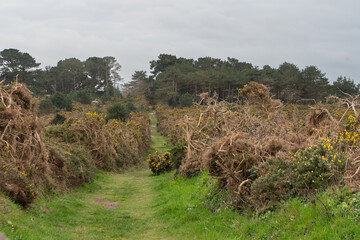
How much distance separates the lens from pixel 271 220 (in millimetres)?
6551

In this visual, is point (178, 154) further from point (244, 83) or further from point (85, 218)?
point (244, 83)

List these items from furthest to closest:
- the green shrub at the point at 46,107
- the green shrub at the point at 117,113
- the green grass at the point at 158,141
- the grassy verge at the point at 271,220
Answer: the green shrub at the point at 46,107 → the green shrub at the point at 117,113 → the green grass at the point at 158,141 → the grassy verge at the point at 271,220

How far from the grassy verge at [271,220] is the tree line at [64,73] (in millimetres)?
59383

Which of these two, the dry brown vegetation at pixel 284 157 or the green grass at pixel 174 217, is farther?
the dry brown vegetation at pixel 284 157

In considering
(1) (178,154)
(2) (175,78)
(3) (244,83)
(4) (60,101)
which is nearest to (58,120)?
(1) (178,154)

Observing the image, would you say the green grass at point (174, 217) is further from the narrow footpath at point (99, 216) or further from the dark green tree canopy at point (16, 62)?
the dark green tree canopy at point (16, 62)

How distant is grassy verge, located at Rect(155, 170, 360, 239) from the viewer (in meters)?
5.28

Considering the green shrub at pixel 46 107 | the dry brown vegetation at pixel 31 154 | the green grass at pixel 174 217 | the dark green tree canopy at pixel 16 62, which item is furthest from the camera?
the dark green tree canopy at pixel 16 62

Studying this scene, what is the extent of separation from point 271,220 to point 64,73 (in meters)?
79.1

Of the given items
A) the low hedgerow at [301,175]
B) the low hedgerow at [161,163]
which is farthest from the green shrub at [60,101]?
the low hedgerow at [301,175]

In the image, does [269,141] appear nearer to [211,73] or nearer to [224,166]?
[224,166]

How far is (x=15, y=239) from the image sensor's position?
6.37 m

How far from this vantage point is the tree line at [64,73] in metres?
66.3

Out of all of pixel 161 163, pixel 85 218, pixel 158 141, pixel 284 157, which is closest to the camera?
pixel 284 157
